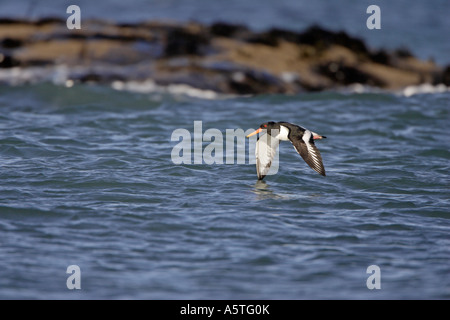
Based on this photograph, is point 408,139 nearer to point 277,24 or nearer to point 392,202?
point 392,202

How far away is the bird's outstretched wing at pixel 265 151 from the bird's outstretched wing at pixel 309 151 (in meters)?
0.49

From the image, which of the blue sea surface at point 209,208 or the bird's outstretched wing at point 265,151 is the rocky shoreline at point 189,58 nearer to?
the blue sea surface at point 209,208

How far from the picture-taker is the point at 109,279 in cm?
758

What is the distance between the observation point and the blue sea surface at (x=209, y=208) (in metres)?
7.67

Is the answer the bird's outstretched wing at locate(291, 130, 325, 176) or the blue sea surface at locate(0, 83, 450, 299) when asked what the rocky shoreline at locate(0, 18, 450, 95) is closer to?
the blue sea surface at locate(0, 83, 450, 299)

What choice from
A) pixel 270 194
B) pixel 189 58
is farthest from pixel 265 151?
pixel 189 58

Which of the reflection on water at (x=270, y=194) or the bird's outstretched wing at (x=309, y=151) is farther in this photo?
the bird's outstretched wing at (x=309, y=151)

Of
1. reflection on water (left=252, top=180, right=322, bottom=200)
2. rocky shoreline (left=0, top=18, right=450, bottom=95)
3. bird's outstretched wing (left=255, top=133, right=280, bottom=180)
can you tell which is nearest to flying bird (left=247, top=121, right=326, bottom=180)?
bird's outstretched wing (left=255, top=133, right=280, bottom=180)

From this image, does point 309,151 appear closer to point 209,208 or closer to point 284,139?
point 284,139

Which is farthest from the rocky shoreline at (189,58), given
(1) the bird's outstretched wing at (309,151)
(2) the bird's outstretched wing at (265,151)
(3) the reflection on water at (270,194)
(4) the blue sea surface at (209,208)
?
(3) the reflection on water at (270,194)

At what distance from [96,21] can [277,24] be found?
499 cm

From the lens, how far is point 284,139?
36.4 feet

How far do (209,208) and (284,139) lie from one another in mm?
2034
